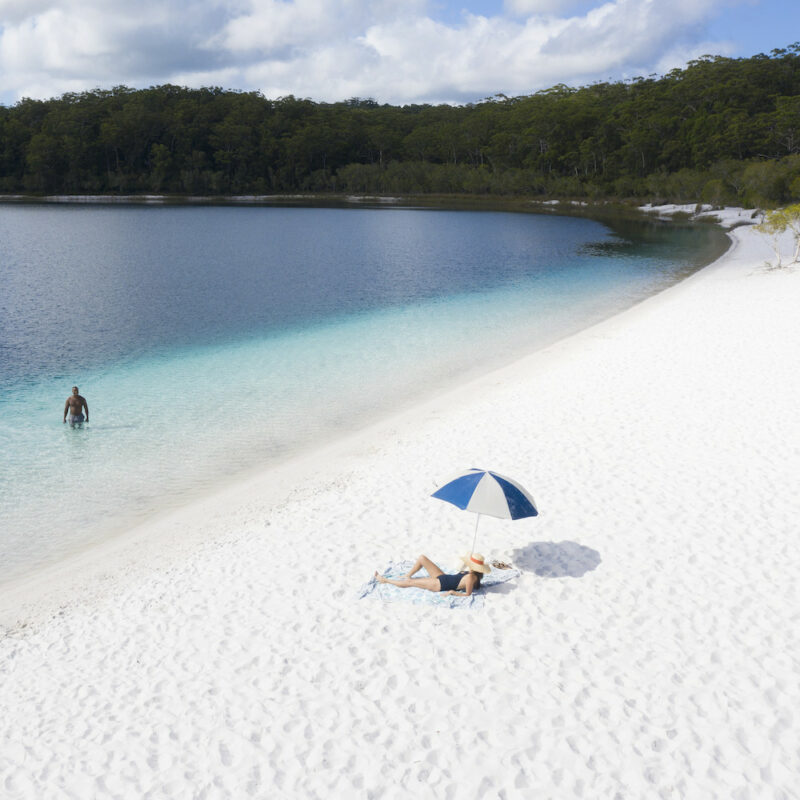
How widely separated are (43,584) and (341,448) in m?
6.79

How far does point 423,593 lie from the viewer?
8500mm

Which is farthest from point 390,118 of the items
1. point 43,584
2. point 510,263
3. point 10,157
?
point 43,584

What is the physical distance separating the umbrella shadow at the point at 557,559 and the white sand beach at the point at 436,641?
0.04 meters

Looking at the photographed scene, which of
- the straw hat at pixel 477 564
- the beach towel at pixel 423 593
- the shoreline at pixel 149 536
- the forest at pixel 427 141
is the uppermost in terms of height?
the forest at pixel 427 141

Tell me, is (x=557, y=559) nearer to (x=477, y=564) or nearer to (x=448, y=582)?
(x=477, y=564)

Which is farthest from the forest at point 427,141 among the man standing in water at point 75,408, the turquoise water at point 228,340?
the man standing in water at point 75,408

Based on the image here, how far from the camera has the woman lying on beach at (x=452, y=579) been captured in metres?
8.40

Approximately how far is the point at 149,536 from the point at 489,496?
6.30 metres

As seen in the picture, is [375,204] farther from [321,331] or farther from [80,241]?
[321,331]

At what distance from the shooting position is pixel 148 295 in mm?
37688

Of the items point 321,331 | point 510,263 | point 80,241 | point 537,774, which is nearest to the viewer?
point 537,774

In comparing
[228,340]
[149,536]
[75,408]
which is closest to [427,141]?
[228,340]

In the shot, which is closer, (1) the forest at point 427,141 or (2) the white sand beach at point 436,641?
(2) the white sand beach at point 436,641

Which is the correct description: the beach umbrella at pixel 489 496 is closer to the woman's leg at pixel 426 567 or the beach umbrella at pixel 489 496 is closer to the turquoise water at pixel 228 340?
the woman's leg at pixel 426 567
